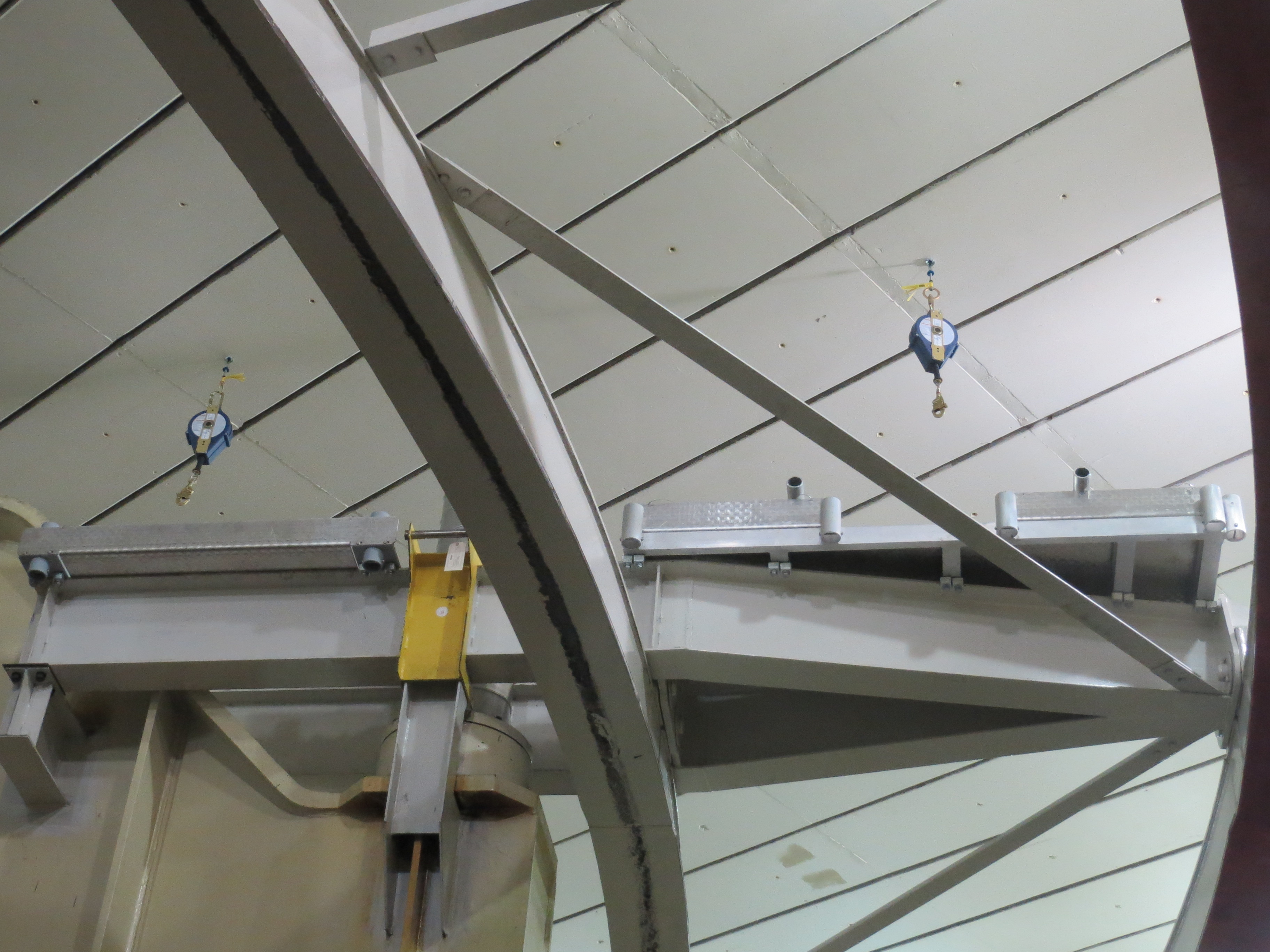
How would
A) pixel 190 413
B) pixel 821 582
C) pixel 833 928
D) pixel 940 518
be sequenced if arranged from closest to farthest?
pixel 940 518 → pixel 821 582 → pixel 190 413 → pixel 833 928

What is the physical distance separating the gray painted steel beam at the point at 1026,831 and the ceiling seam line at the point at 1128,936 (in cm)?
543

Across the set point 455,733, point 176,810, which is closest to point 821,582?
point 455,733

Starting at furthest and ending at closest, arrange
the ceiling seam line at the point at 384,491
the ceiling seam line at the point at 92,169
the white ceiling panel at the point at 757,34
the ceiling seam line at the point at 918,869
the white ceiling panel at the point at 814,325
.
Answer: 1. the ceiling seam line at the point at 918,869
2. the ceiling seam line at the point at 384,491
3. the white ceiling panel at the point at 814,325
4. the ceiling seam line at the point at 92,169
5. the white ceiling panel at the point at 757,34

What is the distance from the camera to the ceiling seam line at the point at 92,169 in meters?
5.49

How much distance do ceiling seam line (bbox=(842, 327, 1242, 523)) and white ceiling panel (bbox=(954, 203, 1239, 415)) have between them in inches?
0.9

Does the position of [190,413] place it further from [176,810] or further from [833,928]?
[833,928]

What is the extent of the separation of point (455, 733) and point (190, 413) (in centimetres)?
273

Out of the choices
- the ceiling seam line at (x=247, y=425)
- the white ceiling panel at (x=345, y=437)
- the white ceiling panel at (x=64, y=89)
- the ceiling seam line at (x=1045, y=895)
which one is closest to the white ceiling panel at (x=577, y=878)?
the ceiling seam line at (x=1045, y=895)

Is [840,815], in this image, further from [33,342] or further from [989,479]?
[33,342]

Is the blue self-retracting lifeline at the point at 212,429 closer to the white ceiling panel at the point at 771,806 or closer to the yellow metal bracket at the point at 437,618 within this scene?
the yellow metal bracket at the point at 437,618

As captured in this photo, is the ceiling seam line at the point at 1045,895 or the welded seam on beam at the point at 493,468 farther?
the ceiling seam line at the point at 1045,895

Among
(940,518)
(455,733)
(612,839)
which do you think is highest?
(940,518)

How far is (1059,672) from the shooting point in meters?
4.41

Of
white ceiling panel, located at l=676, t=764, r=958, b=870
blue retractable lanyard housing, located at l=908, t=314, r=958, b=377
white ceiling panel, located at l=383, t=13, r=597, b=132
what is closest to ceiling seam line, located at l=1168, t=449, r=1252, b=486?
blue retractable lanyard housing, located at l=908, t=314, r=958, b=377
